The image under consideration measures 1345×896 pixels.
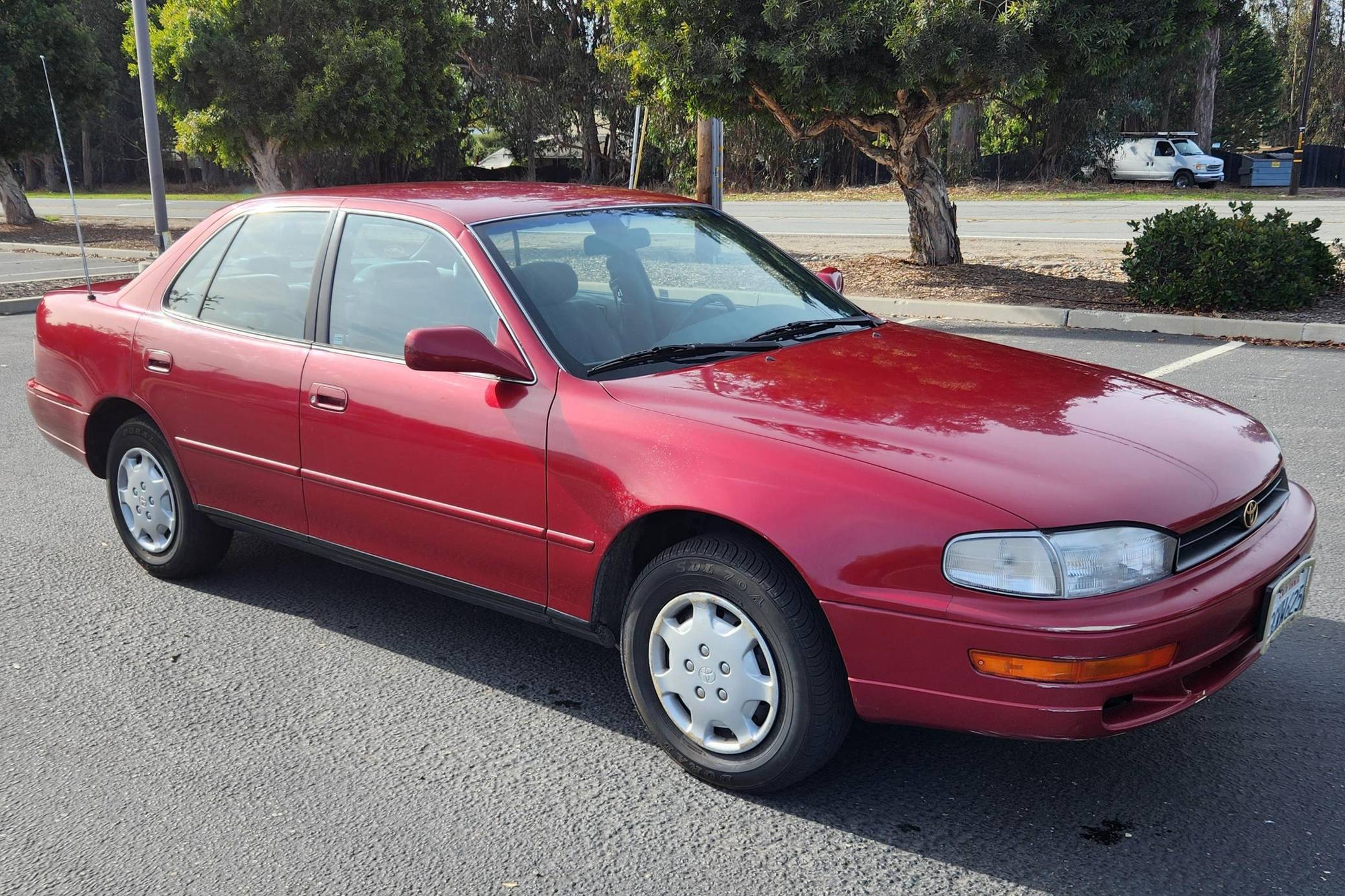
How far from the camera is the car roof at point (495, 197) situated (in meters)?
4.01

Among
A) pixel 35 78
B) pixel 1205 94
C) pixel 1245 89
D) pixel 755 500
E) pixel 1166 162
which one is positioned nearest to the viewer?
pixel 755 500

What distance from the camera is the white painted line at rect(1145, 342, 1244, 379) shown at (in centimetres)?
879

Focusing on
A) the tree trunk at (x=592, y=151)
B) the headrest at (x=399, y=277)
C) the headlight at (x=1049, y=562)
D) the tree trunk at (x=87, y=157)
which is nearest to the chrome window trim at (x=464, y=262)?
the headrest at (x=399, y=277)

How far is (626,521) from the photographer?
325 cm

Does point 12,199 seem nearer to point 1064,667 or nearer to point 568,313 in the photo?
point 568,313

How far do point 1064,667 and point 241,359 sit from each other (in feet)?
9.97

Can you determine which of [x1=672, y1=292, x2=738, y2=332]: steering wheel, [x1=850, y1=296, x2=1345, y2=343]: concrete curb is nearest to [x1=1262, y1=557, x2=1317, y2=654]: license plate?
[x1=672, y1=292, x2=738, y2=332]: steering wheel

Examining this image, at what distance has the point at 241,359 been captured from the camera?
4.28 meters

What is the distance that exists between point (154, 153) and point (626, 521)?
16437mm

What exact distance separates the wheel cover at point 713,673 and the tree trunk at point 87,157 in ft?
197

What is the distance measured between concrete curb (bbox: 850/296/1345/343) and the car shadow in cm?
692

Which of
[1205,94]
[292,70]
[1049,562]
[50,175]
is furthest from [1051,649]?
[50,175]

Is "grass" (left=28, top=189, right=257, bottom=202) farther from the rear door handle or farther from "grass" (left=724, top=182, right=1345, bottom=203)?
the rear door handle

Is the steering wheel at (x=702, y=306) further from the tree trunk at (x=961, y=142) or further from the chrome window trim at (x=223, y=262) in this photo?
the tree trunk at (x=961, y=142)
